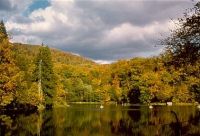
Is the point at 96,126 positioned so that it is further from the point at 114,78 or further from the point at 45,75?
the point at 114,78

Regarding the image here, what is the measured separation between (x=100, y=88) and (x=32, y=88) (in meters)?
83.6

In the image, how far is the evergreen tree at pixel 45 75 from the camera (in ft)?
334

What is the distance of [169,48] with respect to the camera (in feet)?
81.9

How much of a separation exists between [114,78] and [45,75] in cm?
7032

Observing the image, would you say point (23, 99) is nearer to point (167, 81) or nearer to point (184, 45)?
point (184, 45)

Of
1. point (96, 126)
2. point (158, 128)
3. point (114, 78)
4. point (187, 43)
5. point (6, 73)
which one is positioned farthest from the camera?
point (114, 78)

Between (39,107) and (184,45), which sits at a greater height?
(184,45)

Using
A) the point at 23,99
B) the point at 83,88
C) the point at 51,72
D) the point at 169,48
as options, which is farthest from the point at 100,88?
the point at 169,48

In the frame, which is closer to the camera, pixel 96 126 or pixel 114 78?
pixel 96 126

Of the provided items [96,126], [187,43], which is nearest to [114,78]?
[96,126]

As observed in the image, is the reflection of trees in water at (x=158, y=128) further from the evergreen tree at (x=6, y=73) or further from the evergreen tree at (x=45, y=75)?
the evergreen tree at (x=45, y=75)

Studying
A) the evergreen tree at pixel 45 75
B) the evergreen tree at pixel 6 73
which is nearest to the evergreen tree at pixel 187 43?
the evergreen tree at pixel 6 73

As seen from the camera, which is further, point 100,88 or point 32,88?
point 100,88

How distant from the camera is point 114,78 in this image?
Answer: 561ft
